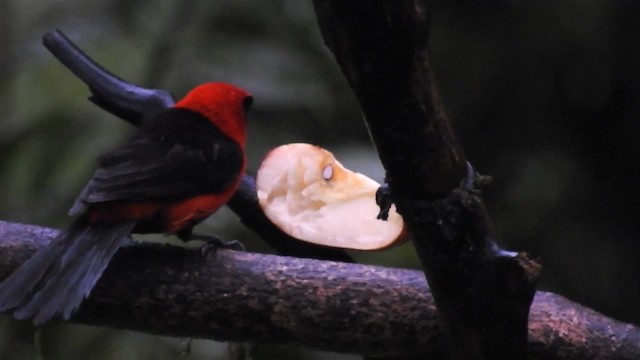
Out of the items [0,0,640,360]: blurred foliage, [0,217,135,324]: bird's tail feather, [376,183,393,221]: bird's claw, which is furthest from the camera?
→ [0,0,640,360]: blurred foliage

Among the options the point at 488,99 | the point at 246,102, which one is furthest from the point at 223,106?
the point at 488,99

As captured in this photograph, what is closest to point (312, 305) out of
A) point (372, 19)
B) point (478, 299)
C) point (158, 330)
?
point (158, 330)

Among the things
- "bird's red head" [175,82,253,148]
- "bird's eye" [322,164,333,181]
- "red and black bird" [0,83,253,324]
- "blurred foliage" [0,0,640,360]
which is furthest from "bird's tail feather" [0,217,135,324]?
"blurred foliage" [0,0,640,360]

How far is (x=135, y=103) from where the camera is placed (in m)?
1.61

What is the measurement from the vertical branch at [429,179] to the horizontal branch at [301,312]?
0.67 feet

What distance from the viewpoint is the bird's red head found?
150cm

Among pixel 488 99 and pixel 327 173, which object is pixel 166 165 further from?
pixel 488 99

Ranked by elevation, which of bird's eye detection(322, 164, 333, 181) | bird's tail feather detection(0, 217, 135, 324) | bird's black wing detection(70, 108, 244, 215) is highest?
bird's eye detection(322, 164, 333, 181)

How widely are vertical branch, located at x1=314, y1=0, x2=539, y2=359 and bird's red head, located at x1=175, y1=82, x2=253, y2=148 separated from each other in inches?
22.3

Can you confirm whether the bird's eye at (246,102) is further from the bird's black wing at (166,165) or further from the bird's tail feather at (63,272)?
the bird's tail feather at (63,272)

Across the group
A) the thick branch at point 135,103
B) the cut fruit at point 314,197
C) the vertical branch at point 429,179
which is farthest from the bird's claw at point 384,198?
the thick branch at point 135,103

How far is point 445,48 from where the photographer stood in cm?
256

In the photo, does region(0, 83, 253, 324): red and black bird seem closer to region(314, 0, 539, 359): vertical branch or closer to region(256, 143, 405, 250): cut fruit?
region(256, 143, 405, 250): cut fruit

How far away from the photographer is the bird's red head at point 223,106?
150cm
